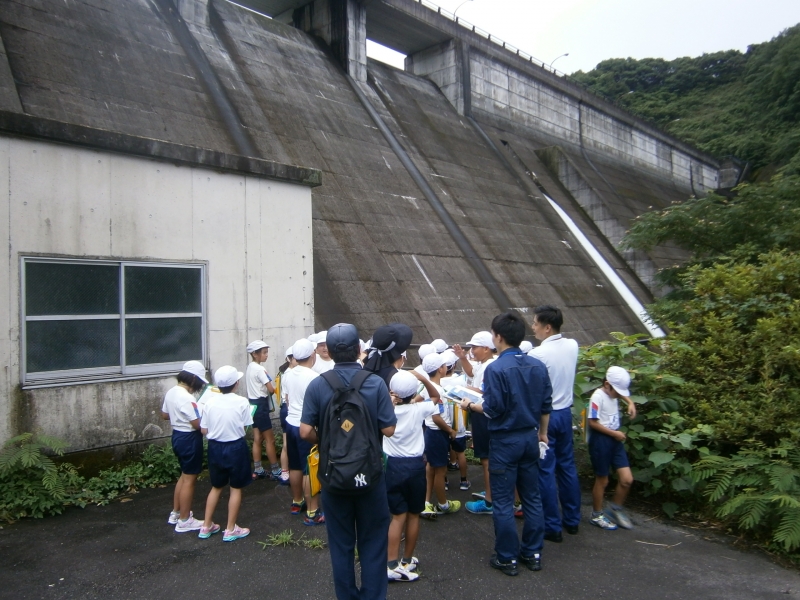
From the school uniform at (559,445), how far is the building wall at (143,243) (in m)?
3.91

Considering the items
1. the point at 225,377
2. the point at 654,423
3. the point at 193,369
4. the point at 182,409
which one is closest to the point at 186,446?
the point at 182,409

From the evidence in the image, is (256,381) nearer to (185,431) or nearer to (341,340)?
(185,431)

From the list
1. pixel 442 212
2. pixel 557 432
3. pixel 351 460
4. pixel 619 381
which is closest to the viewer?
pixel 351 460

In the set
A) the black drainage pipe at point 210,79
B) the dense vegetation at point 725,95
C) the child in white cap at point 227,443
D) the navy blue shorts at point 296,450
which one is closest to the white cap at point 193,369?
the child in white cap at point 227,443

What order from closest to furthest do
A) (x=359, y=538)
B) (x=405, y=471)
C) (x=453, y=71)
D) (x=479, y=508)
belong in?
1. (x=359, y=538)
2. (x=405, y=471)
3. (x=479, y=508)
4. (x=453, y=71)

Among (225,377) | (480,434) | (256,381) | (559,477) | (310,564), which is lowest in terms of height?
(310,564)

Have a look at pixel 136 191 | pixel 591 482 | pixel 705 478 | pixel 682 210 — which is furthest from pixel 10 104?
pixel 682 210

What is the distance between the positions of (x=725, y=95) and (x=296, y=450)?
209 ft

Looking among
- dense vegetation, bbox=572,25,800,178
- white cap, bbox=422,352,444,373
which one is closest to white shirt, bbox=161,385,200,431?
white cap, bbox=422,352,444,373

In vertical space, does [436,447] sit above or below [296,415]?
below

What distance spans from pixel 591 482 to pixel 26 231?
21.2ft

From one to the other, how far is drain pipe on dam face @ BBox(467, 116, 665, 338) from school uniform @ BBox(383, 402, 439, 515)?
13742 mm

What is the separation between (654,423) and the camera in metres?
6.43

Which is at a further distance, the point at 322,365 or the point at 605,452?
the point at 322,365
